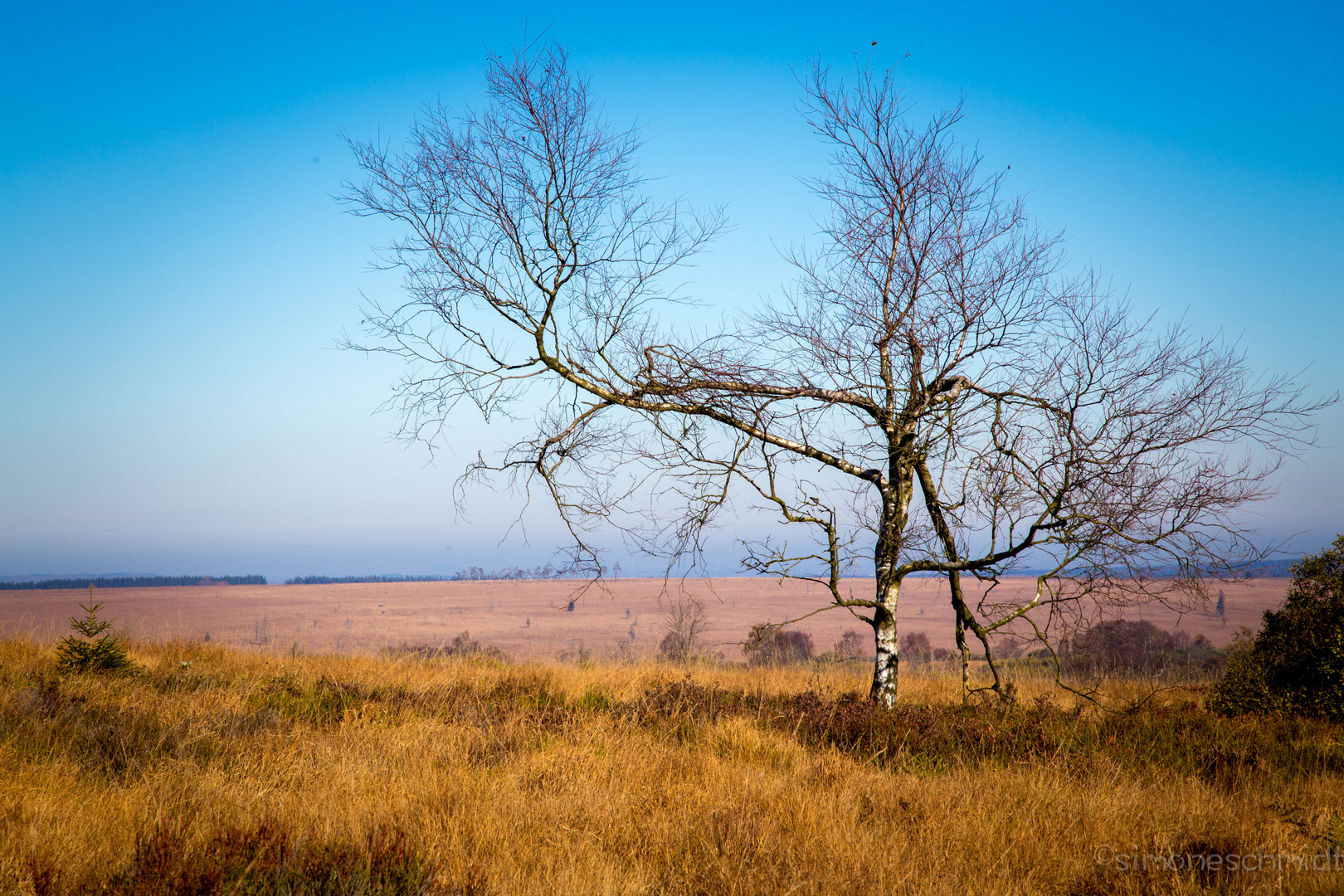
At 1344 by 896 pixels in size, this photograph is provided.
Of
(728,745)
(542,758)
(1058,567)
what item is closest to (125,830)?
(542,758)

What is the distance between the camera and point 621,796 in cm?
451

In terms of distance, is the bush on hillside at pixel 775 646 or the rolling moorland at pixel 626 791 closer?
the rolling moorland at pixel 626 791

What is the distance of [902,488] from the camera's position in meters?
7.12

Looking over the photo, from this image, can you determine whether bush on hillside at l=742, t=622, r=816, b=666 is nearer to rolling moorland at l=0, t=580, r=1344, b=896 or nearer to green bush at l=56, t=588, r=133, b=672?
rolling moorland at l=0, t=580, r=1344, b=896

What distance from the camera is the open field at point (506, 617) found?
8.46 meters

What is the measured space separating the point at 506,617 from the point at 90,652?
20988 millimetres

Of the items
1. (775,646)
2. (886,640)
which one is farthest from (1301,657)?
(775,646)

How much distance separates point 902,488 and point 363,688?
701 cm

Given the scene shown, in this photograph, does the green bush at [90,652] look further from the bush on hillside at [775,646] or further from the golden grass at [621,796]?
the bush on hillside at [775,646]

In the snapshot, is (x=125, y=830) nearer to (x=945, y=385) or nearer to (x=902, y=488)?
(x=902, y=488)

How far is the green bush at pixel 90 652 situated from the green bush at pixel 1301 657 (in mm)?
13890

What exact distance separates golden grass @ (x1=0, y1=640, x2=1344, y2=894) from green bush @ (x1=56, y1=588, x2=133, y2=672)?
0.54 metres

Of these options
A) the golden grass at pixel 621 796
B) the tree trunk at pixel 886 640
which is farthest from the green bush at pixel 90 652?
the tree trunk at pixel 886 640

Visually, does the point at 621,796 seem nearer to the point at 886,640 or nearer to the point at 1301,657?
the point at 886,640
